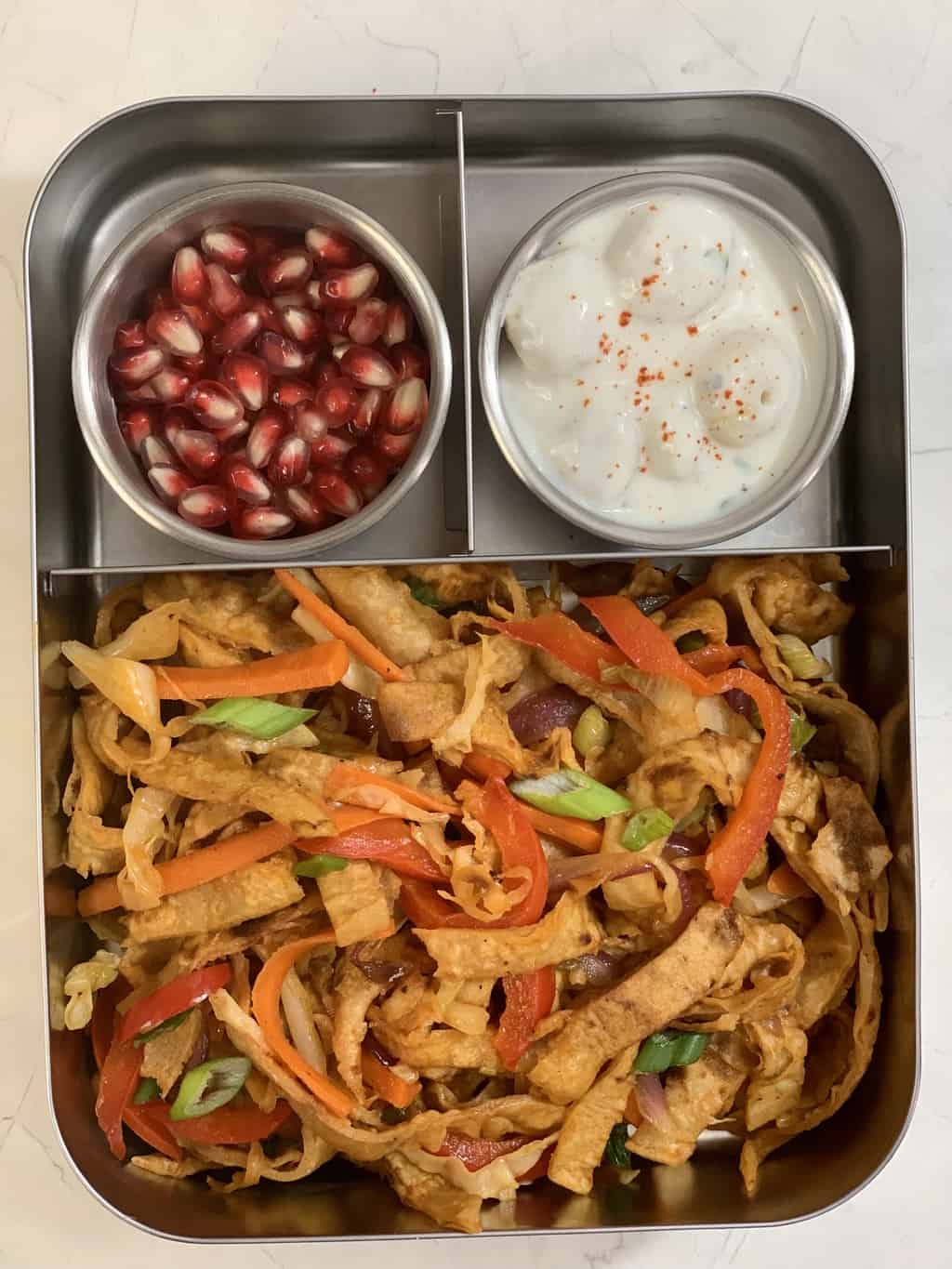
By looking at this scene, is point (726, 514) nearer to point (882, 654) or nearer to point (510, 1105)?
point (882, 654)

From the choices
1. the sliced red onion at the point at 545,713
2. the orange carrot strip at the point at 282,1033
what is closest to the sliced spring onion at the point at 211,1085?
the orange carrot strip at the point at 282,1033

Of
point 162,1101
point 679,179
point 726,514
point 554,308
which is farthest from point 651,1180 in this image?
point 679,179

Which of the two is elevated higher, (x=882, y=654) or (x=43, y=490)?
(x=43, y=490)

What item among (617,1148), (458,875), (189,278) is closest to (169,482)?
(189,278)

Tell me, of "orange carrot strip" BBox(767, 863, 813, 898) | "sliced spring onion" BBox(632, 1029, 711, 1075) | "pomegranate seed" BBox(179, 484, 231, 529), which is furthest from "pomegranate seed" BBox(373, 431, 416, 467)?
"sliced spring onion" BBox(632, 1029, 711, 1075)

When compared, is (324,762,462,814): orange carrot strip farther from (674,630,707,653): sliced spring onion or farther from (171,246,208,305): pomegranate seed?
(171,246,208,305): pomegranate seed

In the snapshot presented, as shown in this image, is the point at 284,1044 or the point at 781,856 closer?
the point at 284,1044
